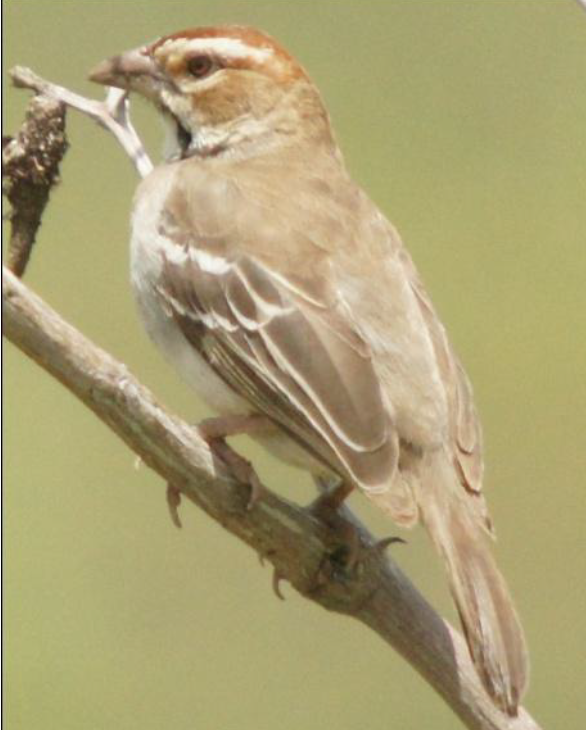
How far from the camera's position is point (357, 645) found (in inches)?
408

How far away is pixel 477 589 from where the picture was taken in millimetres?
5824

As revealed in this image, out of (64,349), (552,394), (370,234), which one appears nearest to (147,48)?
(370,234)

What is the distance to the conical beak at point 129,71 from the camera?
6.97 metres

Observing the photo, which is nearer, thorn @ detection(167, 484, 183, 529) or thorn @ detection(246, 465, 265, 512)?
thorn @ detection(246, 465, 265, 512)

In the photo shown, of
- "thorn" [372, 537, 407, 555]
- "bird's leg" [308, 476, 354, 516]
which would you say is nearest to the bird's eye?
"bird's leg" [308, 476, 354, 516]

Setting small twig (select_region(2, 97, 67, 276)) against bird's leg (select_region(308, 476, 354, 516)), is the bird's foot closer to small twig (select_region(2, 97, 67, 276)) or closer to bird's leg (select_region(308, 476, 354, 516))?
bird's leg (select_region(308, 476, 354, 516))

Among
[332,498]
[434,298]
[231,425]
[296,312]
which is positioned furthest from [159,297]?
[434,298]

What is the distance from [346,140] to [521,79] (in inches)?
58.7

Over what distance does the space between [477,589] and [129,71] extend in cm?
207

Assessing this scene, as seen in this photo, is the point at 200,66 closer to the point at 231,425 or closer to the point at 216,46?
the point at 216,46

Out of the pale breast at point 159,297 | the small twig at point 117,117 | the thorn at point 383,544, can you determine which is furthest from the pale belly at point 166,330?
the thorn at point 383,544

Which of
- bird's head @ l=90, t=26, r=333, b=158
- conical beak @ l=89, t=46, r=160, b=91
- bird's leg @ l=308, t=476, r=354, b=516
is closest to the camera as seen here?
bird's leg @ l=308, t=476, r=354, b=516

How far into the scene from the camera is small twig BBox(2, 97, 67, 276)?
5.59 m

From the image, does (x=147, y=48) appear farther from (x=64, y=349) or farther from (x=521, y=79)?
(x=521, y=79)
